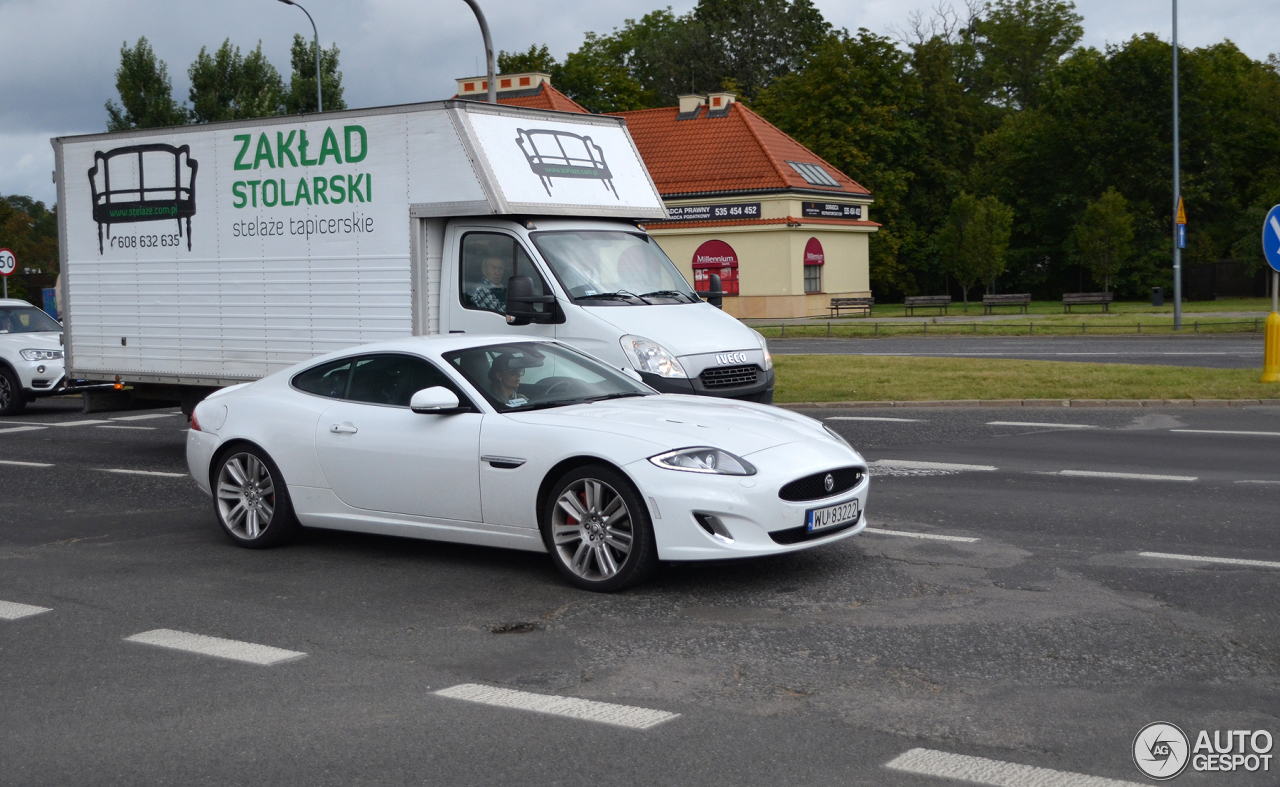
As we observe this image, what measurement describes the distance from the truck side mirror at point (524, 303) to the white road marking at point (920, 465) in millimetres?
3192

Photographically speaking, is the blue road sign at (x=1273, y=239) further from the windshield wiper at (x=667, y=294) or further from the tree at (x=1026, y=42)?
the tree at (x=1026, y=42)

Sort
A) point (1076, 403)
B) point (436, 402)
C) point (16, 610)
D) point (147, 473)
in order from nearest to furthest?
point (16, 610) → point (436, 402) → point (147, 473) → point (1076, 403)

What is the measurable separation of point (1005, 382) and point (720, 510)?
1267cm

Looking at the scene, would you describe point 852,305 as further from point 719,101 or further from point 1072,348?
point 1072,348

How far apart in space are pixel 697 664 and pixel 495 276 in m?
6.64

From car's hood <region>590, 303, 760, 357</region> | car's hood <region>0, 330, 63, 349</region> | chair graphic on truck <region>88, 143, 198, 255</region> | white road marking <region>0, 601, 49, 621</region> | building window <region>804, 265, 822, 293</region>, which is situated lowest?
white road marking <region>0, 601, 49, 621</region>

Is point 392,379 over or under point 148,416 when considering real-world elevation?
over

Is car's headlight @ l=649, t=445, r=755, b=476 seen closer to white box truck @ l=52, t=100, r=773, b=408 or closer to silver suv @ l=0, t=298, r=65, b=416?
white box truck @ l=52, t=100, r=773, b=408

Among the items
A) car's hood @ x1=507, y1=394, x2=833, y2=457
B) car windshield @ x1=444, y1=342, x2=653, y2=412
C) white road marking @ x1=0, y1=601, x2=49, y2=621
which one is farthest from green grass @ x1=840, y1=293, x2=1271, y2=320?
white road marking @ x1=0, y1=601, x2=49, y2=621

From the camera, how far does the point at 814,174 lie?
175ft

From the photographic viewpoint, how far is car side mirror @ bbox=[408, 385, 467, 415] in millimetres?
7543

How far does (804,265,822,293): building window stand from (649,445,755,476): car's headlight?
44.5 m

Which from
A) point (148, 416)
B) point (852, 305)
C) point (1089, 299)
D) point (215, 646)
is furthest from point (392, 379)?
point (852, 305)

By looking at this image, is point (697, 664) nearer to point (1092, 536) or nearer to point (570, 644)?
point (570, 644)
